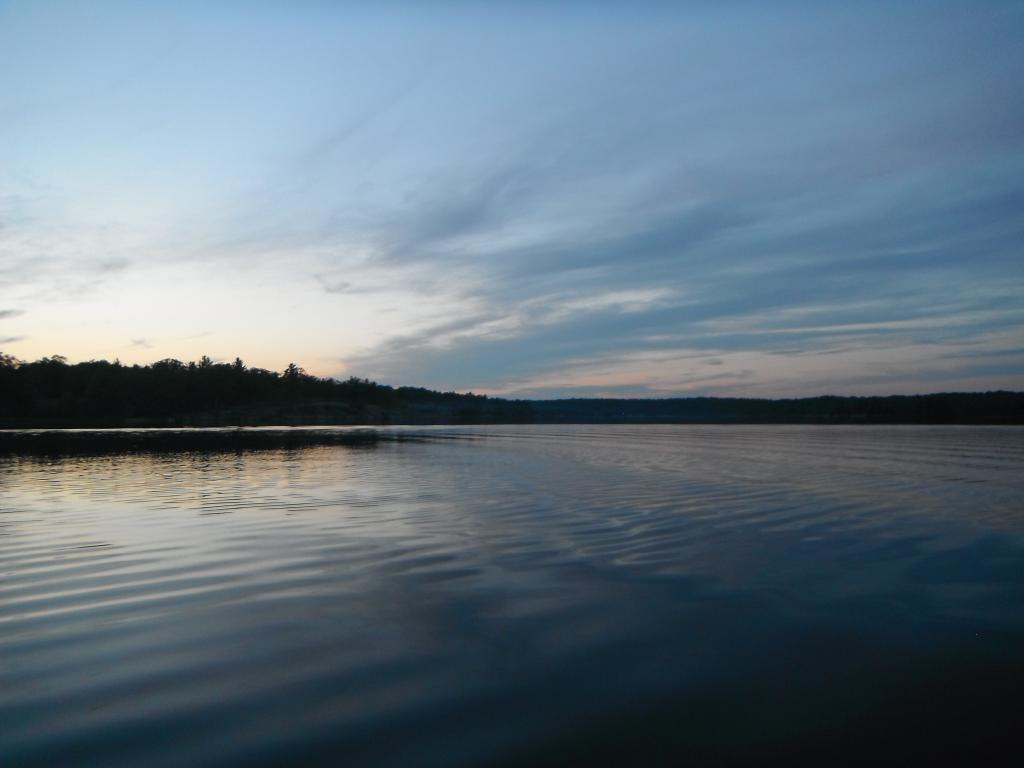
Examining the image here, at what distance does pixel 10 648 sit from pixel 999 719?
424 inches

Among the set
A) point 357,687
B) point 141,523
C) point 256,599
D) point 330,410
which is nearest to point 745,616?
point 357,687

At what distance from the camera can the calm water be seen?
578cm

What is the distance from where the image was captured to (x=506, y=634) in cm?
845

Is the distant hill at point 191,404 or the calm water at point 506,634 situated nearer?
the calm water at point 506,634

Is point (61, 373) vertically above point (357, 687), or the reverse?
point (61, 373)

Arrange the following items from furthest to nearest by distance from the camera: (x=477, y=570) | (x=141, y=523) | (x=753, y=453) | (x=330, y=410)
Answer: (x=330, y=410)
(x=753, y=453)
(x=141, y=523)
(x=477, y=570)

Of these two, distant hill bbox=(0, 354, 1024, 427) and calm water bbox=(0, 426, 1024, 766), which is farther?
distant hill bbox=(0, 354, 1024, 427)

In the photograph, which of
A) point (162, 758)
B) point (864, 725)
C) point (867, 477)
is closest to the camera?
point (162, 758)

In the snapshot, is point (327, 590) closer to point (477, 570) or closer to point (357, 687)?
point (477, 570)

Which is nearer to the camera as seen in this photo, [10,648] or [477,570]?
[10,648]

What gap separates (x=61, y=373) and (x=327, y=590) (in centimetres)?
20301

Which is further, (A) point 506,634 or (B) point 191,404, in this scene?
(B) point 191,404

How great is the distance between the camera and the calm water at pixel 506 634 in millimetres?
5781

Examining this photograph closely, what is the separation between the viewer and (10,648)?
7.76 m
